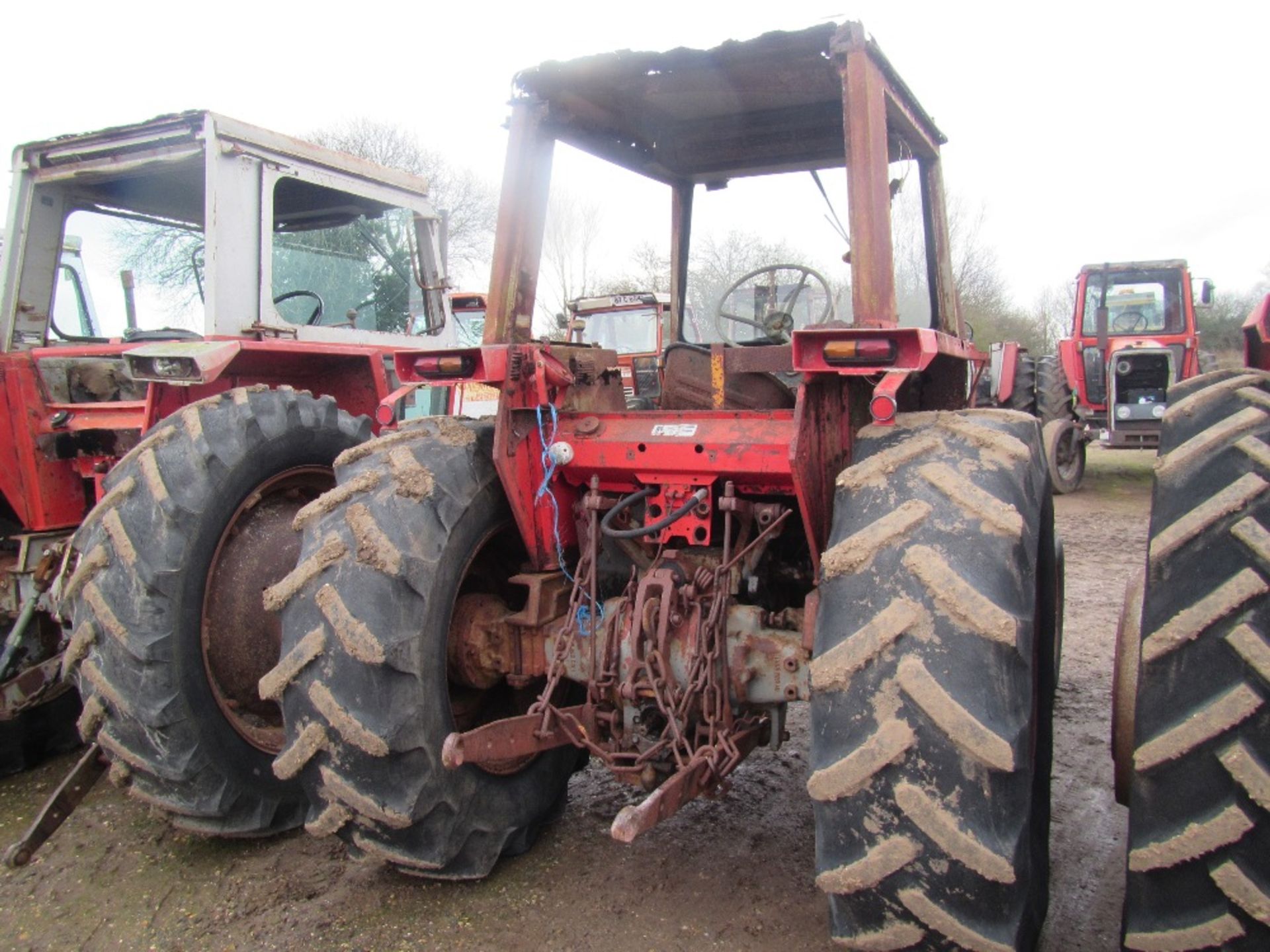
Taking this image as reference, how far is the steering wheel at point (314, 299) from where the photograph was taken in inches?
189

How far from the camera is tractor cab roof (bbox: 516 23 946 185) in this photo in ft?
9.26

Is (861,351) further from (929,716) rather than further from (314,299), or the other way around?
(314,299)

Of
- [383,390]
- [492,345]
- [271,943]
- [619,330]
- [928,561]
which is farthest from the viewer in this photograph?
[619,330]

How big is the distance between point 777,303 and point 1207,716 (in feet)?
7.37

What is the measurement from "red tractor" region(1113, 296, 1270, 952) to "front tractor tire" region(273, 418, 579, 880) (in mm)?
1778

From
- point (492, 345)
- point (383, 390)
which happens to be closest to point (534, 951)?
point (492, 345)

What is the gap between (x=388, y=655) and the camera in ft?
8.38

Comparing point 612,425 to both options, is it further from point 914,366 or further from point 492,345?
point 914,366

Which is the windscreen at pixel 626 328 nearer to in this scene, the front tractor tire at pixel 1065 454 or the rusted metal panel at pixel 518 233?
the front tractor tire at pixel 1065 454

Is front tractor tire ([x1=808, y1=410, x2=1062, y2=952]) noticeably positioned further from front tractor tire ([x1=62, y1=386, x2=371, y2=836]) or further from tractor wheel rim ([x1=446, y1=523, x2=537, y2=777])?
front tractor tire ([x1=62, y1=386, x2=371, y2=836])

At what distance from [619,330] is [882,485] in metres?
10.7

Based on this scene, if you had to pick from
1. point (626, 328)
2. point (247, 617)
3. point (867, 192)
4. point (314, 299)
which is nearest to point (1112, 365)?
point (626, 328)

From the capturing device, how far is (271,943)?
2797 mm

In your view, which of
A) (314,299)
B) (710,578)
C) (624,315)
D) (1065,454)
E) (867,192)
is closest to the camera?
(867,192)
